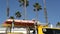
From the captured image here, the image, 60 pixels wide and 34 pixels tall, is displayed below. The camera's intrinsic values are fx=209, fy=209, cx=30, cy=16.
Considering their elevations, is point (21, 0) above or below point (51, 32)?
above

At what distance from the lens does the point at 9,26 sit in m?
9.98

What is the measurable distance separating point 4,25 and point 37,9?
57.1 metres

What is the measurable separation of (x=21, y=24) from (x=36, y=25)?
0.76 metres

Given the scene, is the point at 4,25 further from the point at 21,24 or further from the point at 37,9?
the point at 37,9

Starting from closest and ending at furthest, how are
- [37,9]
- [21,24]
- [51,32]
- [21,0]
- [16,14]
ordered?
[51,32] < [21,24] < [21,0] < [37,9] < [16,14]

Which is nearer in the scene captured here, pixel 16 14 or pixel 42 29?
pixel 42 29

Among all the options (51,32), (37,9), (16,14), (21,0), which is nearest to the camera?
(51,32)

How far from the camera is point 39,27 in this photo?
369 inches

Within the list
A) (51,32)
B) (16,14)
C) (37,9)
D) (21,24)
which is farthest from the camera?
(16,14)

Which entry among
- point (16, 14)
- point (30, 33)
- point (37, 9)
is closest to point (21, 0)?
point (37, 9)

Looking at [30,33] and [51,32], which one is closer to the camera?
[51,32]

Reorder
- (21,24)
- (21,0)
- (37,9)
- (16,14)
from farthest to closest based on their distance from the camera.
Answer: (16,14), (37,9), (21,0), (21,24)

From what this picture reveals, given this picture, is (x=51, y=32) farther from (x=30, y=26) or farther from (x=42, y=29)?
(x=30, y=26)

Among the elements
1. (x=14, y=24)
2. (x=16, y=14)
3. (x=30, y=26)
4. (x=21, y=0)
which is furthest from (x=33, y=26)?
(x=16, y=14)
